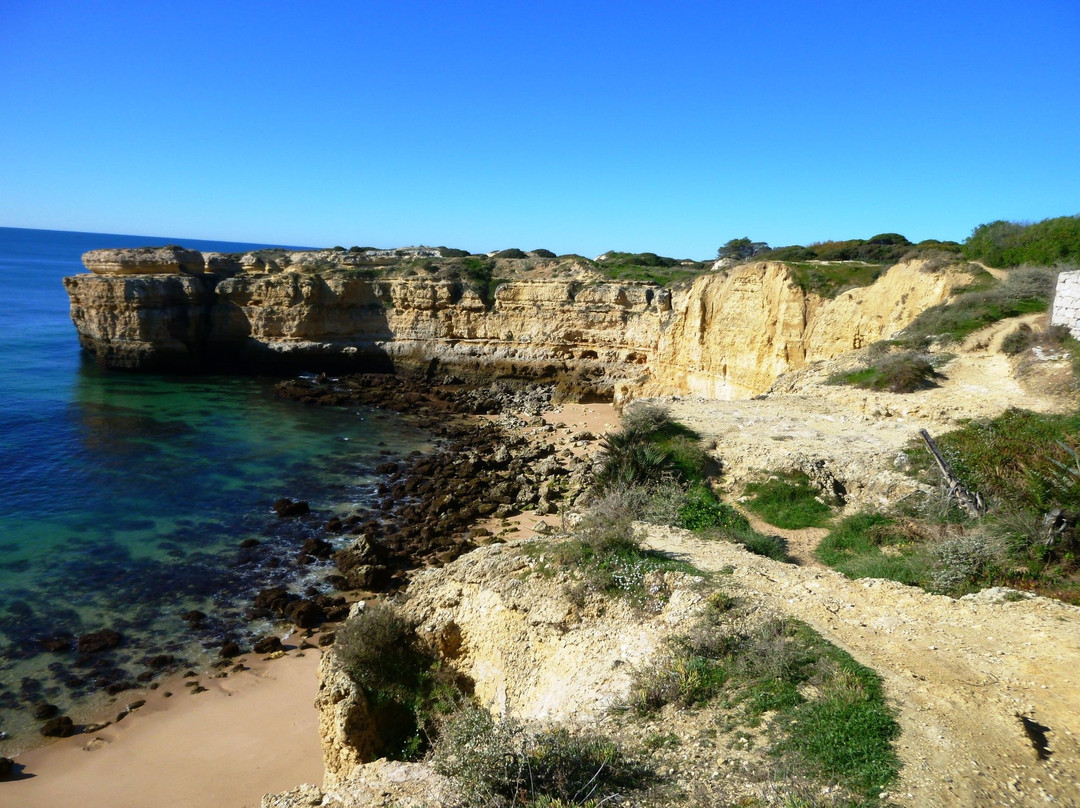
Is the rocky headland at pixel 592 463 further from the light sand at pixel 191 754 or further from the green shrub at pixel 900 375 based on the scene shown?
the light sand at pixel 191 754

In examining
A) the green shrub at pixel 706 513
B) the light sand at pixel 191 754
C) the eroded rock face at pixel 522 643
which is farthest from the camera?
the green shrub at pixel 706 513

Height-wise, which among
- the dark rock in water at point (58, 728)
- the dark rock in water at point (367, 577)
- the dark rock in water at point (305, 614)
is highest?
the dark rock in water at point (367, 577)

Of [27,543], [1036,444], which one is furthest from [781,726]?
[27,543]

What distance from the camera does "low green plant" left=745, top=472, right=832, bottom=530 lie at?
1136 cm

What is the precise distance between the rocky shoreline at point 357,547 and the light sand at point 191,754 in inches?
24.4

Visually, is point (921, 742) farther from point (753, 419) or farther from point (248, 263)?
point (248, 263)

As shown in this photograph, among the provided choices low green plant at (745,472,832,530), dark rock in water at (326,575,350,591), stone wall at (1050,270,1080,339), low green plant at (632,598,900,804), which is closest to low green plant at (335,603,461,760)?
low green plant at (632,598,900,804)

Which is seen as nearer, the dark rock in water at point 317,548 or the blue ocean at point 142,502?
the blue ocean at point 142,502

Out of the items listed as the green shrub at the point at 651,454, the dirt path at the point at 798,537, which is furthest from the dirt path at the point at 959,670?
the green shrub at the point at 651,454

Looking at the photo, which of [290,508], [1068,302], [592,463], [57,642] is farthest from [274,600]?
[1068,302]

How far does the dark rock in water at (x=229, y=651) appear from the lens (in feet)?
41.5

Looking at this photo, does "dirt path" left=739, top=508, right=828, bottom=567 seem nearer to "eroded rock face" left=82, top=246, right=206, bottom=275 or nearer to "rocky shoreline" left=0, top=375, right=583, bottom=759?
"rocky shoreline" left=0, top=375, right=583, bottom=759

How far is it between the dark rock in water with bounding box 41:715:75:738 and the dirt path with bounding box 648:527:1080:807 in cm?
1109

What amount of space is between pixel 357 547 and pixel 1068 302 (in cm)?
1920
